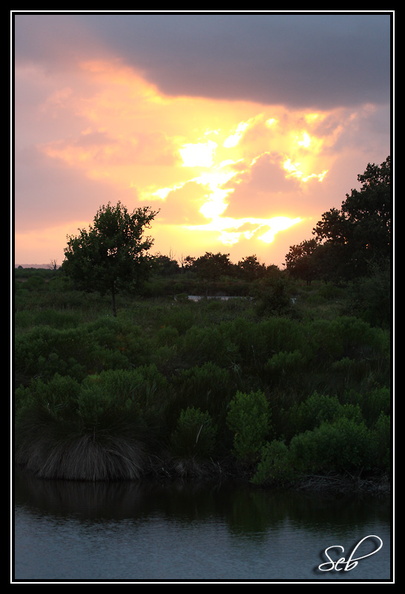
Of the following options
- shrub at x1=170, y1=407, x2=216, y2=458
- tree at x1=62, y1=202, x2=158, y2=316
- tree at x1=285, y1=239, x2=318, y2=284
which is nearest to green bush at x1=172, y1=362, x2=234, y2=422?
shrub at x1=170, y1=407, x2=216, y2=458

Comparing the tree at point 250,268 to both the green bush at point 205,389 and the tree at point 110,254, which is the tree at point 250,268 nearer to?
the tree at point 110,254

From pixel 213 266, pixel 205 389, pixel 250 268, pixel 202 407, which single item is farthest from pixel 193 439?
pixel 250 268

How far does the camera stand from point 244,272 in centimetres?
9112

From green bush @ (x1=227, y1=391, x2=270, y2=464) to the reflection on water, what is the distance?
69 cm

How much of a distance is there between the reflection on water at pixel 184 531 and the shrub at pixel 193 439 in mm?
629

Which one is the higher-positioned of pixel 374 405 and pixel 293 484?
pixel 374 405

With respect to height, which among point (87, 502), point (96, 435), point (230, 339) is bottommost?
point (87, 502)

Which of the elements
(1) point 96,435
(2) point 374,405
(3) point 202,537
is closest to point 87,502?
(1) point 96,435

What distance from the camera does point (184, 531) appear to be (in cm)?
928

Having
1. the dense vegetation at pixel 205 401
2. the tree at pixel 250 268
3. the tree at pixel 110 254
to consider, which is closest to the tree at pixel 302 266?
the tree at pixel 250 268

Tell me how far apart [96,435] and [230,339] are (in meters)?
6.79

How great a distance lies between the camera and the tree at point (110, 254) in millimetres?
40031

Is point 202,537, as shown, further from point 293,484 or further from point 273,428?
point 273,428

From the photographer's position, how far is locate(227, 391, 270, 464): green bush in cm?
1195
